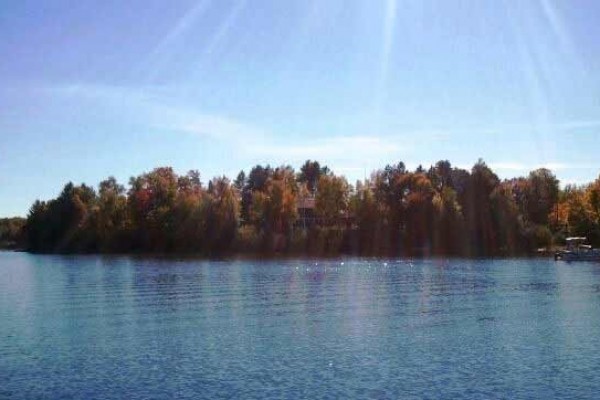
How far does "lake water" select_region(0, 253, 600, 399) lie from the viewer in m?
27.2

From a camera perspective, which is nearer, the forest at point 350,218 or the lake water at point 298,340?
the lake water at point 298,340

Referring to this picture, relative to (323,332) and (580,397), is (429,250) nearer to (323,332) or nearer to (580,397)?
(323,332)

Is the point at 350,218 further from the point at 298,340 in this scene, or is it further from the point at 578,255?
the point at 298,340

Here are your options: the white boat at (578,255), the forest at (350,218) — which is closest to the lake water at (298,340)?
the white boat at (578,255)

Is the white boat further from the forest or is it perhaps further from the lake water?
the lake water

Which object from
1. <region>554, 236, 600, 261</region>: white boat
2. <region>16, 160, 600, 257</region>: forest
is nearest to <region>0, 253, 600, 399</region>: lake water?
<region>554, 236, 600, 261</region>: white boat

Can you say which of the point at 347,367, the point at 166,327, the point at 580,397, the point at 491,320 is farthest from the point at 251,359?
the point at 491,320

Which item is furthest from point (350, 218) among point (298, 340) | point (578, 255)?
point (298, 340)

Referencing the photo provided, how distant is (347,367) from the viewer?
30391 mm

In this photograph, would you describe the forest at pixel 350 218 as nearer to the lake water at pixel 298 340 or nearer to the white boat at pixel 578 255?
the white boat at pixel 578 255

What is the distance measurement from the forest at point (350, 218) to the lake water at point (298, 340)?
74730mm

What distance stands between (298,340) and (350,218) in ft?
412

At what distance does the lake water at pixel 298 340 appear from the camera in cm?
2717

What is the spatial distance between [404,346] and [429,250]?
368 feet
